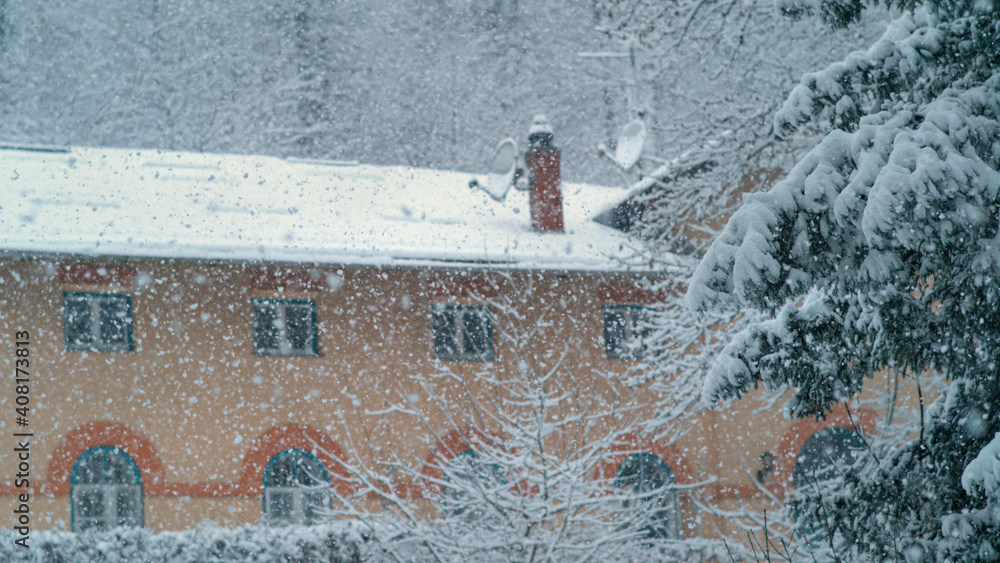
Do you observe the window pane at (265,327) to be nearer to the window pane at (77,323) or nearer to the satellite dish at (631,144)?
the window pane at (77,323)

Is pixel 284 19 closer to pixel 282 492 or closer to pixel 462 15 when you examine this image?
pixel 462 15

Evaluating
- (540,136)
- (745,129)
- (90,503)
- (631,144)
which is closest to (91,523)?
(90,503)

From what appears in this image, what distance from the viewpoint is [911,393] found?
1298 cm

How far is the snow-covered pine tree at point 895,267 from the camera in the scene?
3461mm

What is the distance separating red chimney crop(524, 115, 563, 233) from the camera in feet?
45.4

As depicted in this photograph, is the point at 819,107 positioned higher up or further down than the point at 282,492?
higher up

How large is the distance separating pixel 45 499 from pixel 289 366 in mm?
3214

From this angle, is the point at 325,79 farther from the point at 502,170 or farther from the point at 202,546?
the point at 202,546

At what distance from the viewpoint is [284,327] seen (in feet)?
38.6

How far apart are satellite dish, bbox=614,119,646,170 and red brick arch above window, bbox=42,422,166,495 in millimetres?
8158

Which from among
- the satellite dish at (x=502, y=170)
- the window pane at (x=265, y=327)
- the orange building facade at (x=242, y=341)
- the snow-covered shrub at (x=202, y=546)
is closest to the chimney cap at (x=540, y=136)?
the satellite dish at (x=502, y=170)

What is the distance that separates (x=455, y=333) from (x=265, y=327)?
8.40 feet

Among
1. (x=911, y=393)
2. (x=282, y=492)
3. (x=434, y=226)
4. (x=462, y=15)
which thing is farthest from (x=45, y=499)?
(x=462, y=15)

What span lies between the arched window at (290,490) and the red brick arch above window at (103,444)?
1329 millimetres
